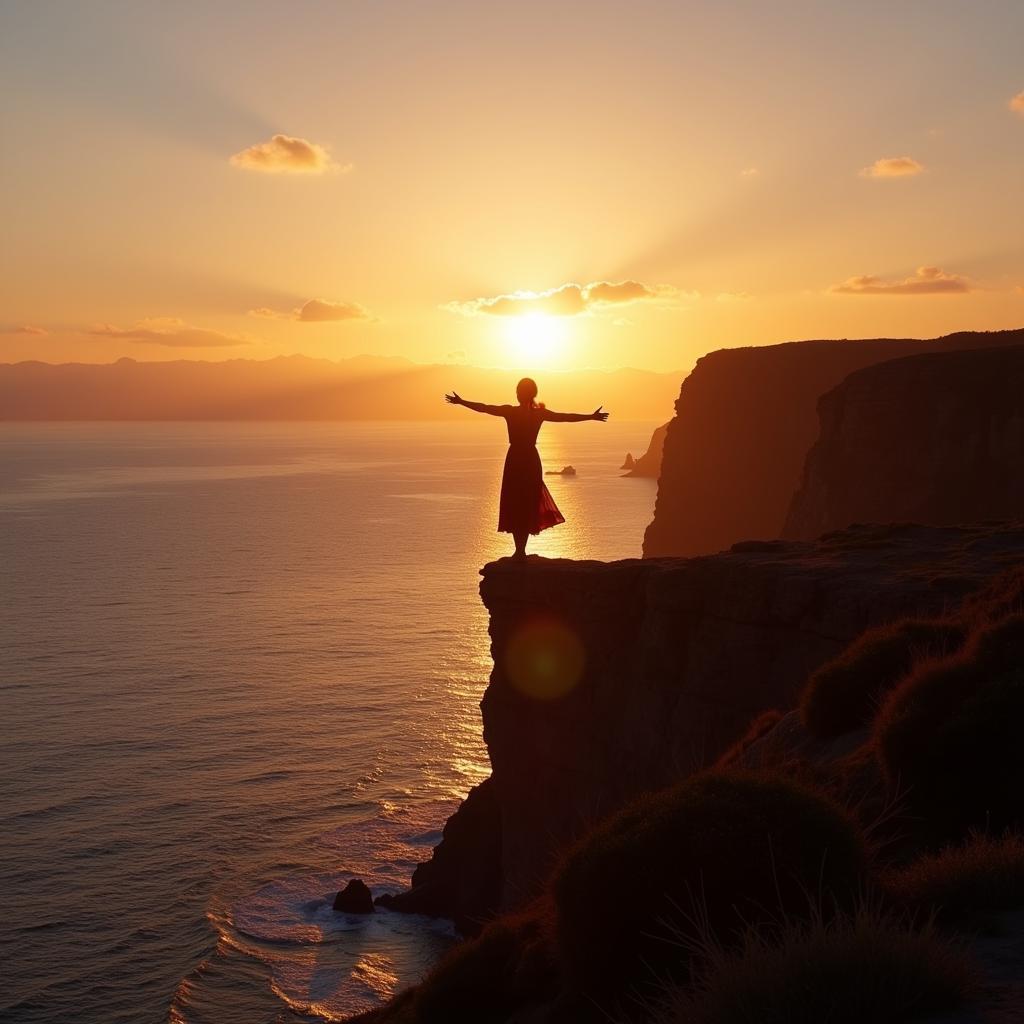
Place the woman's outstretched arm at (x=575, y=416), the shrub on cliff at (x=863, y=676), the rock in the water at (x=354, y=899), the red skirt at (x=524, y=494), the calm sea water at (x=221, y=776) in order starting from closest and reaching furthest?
the shrub on cliff at (x=863, y=676) < the woman's outstretched arm at (x=575, y=416) < the red skirt at (x=524, y=494) < the calm sea water at (x=221, y=776) < the rock in the water at (x=354, y=899)

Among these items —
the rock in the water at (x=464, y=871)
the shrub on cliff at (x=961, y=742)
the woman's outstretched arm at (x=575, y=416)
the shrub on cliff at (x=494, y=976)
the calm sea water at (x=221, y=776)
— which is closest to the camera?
the shrub on cliff at (x=961, y=742)

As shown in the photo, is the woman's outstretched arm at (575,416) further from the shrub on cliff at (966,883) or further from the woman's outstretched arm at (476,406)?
the shrub on cliff at (966,883)

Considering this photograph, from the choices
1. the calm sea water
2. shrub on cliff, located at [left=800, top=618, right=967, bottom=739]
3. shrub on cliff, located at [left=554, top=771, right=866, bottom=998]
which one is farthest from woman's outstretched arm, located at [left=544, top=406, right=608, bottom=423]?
the calm sea water

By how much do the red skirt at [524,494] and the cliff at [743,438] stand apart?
293 ft

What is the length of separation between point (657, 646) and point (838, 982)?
24502 millimetres

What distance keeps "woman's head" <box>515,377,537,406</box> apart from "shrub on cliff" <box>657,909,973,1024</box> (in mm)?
15852

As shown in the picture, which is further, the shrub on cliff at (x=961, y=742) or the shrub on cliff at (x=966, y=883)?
the shrub on cliff at (x=961, y=742)

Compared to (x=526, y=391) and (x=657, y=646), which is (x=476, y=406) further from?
(x=657, y=646)

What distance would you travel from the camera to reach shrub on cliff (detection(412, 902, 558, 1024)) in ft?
40.4

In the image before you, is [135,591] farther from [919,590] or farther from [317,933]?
[919,590]

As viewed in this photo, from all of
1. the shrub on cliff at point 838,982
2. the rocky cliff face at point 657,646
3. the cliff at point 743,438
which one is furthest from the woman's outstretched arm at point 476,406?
the cliff at point 743,438

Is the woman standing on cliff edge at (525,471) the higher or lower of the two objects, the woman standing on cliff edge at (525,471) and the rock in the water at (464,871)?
the higher

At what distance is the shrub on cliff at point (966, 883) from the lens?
8758mm

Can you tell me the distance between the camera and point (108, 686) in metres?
66.6
